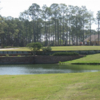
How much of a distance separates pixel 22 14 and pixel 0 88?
244 ft

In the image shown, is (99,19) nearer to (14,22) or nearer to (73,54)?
(14,22)

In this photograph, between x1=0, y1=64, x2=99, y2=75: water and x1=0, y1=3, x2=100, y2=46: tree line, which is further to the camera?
x1=0, y1=3, x2=100, y2=46: tree line

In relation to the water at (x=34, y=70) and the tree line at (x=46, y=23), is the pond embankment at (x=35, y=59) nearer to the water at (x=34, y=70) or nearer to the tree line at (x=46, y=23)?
the water at (x=34, y=70)

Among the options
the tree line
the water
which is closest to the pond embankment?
the water

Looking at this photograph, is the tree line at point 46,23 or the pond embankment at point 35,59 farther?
the tree line at point 46,23

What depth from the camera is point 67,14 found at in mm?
81750

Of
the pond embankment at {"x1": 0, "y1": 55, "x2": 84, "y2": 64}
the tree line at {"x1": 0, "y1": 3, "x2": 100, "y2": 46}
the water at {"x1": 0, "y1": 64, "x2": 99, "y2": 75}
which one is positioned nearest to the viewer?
the water at {"x1": 0, "y1": 64, "x2": 99, "y2": 75}

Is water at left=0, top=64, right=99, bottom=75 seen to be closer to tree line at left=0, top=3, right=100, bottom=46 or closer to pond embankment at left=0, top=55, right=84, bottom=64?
pond embankment at left=0, top=55, right=84, bottom=64

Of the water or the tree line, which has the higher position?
the tree line

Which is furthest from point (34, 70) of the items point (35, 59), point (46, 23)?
point (46, 23)

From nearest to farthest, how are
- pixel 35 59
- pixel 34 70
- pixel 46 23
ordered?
1. pixel 34 70
2. pixel 35 59
3. pixel 46 23

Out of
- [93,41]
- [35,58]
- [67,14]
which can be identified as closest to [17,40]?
[67,14]

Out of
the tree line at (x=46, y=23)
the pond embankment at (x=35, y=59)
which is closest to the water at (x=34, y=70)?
the pond embankment at (x=35, y=59)

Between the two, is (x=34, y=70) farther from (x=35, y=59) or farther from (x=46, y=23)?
(x=46, y=23)
